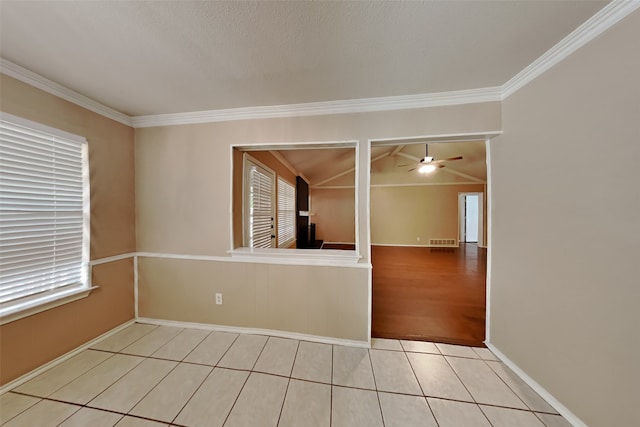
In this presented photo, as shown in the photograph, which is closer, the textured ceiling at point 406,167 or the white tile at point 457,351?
the white tile at point 457,351

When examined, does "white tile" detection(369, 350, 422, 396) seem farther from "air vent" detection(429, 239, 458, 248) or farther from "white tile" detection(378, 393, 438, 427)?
"air vent" detection(429, 239, 458, 248)

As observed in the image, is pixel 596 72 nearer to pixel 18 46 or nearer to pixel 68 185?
pixel 18 46

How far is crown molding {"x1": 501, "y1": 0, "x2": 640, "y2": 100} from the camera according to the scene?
3.14 feet

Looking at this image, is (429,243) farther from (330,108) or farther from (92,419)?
(92,419)

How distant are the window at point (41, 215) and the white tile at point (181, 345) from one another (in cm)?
88

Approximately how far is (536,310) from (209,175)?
9.80ft

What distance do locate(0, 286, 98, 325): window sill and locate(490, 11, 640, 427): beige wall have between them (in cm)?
364

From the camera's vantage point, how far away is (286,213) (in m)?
4.05

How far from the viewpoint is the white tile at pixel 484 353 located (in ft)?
5.57

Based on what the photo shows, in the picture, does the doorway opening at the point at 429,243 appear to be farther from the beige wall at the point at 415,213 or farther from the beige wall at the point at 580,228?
the beige wall at the point at 580,228

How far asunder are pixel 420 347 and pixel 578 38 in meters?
2.43

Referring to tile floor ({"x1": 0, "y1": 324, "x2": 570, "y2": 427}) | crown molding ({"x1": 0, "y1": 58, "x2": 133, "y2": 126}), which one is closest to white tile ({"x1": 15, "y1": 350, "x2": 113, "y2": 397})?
tile floor ({"x1": 0, "y1": 324, "x2": 570, "y2": 427})

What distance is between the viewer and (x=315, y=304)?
1.93m

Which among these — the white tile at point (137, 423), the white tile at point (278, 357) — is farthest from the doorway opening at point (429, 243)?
the white tile at point (137, 423)
